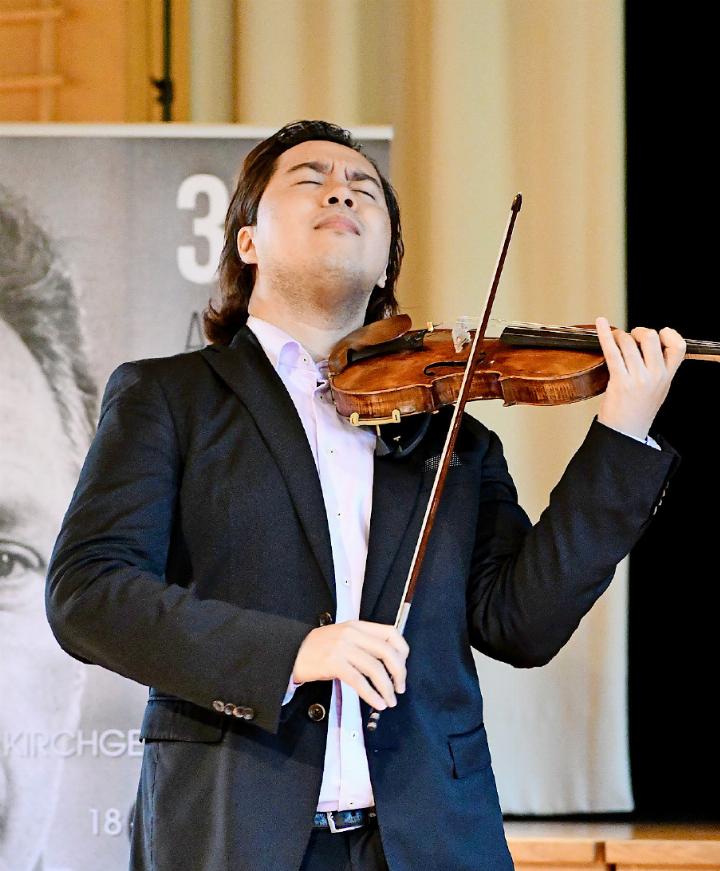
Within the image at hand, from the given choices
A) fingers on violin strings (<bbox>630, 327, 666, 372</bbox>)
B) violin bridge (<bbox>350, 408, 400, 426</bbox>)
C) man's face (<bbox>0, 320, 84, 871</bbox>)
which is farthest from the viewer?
man's face (<bbox>0, 320, 84, 871</bbox>)

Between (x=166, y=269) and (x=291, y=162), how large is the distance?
843 mm

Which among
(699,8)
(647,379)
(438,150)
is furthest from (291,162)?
(699,8)

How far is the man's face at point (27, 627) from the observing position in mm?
2639

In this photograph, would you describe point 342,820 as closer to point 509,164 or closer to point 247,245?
point 247,245

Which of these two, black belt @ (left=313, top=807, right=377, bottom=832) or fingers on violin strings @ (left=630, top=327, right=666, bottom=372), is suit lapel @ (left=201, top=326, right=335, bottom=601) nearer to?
black belt @ (left=313, top=807, right=377, bottom=832)

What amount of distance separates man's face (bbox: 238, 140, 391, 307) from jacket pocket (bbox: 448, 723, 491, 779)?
0.73 m

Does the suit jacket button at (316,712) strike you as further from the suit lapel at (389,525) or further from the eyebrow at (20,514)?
the eyebrow at (20,514)

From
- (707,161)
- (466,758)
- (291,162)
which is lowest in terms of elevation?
(466,758)

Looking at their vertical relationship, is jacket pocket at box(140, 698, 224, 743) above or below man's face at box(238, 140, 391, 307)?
below

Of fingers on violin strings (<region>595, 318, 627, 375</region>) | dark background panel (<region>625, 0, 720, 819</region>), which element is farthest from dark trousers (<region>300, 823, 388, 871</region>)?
dark background panel (<region>625, 0, 720, 819</region>)

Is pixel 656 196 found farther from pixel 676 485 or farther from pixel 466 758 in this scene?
pixel 466 758

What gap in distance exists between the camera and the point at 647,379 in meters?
1.56

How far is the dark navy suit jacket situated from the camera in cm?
141

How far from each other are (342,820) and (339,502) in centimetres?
43
